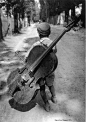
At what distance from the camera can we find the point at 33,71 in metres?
2.91

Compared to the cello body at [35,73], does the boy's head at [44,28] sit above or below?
above

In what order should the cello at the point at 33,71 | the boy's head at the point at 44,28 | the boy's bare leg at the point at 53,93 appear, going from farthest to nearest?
the boy's bare leg at the point at 53,93
the boy's head at the point at 44,28
the cello at the point at 33,71

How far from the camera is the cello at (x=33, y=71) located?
2.88 metres

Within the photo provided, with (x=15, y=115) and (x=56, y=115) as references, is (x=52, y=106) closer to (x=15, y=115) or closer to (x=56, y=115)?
(x=56, y=115)

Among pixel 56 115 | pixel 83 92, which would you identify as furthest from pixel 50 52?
pixel 83 92

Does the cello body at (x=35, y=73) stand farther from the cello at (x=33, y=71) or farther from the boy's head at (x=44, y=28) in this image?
the boy's head at (x=44, y=28)

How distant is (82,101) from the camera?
383 cm

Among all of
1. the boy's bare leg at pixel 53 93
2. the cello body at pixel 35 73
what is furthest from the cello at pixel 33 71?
the boy's bare leg at pixel 53 93

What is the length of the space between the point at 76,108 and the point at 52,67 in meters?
1.18

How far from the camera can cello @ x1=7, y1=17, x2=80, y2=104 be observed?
2.88 m

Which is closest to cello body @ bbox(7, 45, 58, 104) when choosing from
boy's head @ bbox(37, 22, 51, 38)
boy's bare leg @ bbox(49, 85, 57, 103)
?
boy's head @ bbox(37, 22, 51, 38)

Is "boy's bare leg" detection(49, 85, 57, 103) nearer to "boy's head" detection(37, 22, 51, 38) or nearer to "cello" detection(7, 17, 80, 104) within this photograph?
"cello" detection(7, 17, 80, 104)

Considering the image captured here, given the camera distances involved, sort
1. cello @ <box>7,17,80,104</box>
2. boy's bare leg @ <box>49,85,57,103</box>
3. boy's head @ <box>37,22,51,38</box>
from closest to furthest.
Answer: cello @ <box>7,17,80,104</box> < boy's head @ <box>37,22,51,38</box> < boy's bare leg @ <box>49,85,57,103</box>

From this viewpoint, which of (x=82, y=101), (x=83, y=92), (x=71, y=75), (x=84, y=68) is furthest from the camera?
(x=84, y=68)
